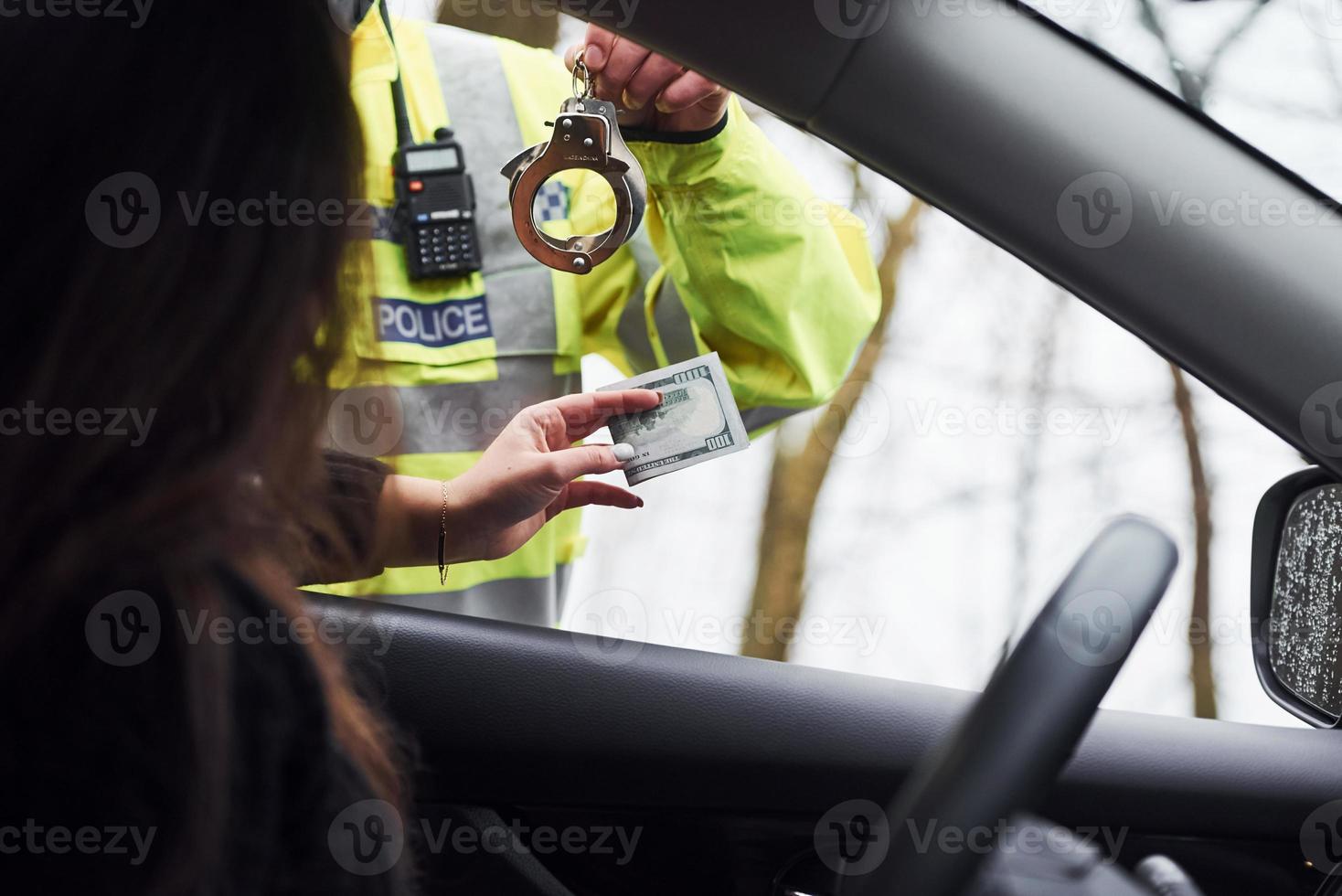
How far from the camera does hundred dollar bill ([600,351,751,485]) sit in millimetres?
1396

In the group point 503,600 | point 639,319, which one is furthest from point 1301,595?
point 503,600

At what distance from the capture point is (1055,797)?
140 cm

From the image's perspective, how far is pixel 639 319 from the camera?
1.81m

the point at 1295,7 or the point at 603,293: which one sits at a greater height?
the point at 1295,7

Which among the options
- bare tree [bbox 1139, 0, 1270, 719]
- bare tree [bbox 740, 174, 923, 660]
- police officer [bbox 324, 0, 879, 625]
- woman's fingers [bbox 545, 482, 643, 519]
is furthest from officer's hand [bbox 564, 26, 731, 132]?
bare tree [bbox 740, 174, 923, 660]

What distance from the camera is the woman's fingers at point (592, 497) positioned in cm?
143

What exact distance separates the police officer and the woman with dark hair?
0.56 meters

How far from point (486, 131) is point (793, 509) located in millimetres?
2798

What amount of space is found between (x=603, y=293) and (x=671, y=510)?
252 cm

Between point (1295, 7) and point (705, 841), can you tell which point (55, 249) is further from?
point (1295, 7)

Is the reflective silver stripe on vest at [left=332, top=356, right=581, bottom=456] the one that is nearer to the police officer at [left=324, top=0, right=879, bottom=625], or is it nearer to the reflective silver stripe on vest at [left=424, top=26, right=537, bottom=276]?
the police officer at [left=324, top=0, right=879, bottom=625]

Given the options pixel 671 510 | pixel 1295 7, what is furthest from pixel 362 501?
pixel 671 510

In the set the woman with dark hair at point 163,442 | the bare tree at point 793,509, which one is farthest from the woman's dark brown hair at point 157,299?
the bare tree at point 793,509

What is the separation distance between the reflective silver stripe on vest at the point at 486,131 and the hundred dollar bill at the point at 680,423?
45 cm
